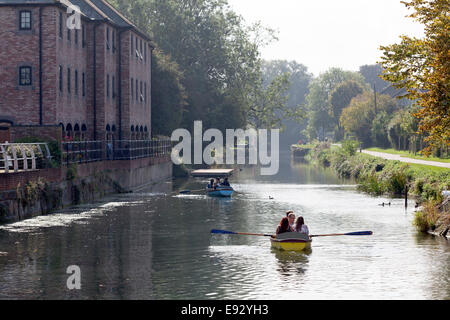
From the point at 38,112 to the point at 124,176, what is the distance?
28.3ft

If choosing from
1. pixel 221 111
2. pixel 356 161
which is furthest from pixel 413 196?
pixel 221 111

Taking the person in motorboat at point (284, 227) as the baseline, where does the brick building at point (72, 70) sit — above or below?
above

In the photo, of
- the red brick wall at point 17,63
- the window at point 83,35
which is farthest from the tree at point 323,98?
the red brick wall at point 17,63

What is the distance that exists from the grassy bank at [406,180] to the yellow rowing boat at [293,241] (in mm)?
7226

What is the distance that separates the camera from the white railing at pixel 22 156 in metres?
35.8

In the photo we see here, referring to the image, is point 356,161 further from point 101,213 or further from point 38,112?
point 101,213

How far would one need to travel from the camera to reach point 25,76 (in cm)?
5059

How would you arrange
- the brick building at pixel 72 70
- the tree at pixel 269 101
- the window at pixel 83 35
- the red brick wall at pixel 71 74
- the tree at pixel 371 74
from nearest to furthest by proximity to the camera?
the brick building at pixel 72 70
the red brick wall at pixel 71 74
the window at pixel 83 35
the tree at pixel 269 101
the tree at pixel 371 74

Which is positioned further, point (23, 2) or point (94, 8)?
point (94, 8)

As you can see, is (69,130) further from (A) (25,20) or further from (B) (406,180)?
(B) (406,180)

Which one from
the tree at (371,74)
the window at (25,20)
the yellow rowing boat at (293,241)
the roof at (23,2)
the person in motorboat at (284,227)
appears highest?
the tree at (371,74)

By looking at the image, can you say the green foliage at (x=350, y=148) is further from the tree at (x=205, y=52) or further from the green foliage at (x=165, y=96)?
the green foliage at (x=165, y=96)

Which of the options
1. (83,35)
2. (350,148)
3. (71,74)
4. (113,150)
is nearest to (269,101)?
(350,148)

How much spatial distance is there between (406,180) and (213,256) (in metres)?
26.8
